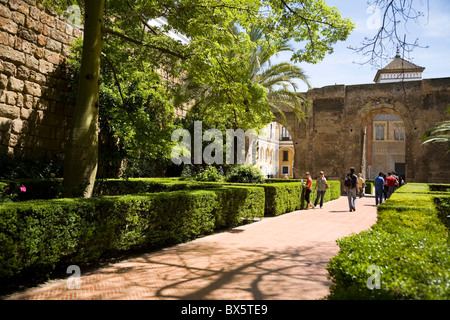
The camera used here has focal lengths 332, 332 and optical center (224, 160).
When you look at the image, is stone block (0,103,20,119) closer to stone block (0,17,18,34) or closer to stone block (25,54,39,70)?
stone block (25,54,39,70)

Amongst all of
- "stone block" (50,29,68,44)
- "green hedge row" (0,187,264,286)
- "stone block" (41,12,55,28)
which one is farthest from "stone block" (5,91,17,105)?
"green hedge row" (0,187,264,286)

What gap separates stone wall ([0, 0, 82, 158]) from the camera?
32.0 ft

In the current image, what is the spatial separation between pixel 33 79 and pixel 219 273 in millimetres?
9567

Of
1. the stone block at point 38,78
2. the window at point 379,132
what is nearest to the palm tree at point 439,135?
the stone block at point 38,78

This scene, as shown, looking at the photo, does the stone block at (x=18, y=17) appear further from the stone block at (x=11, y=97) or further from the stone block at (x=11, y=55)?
the stone block at (x=11, y=97)

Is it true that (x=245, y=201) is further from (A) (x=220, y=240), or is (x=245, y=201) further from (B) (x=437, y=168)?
(B) (x=437, y=168)

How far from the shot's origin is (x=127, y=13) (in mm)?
8484

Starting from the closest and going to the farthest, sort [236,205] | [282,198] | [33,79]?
[236,205] < [33,79] < [282,198]

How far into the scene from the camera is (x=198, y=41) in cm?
731

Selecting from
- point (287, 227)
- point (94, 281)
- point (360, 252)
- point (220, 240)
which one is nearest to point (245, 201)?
point (287, 227)

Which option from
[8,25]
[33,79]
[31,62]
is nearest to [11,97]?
[33,79]

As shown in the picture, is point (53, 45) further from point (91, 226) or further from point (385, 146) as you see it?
point (385, 146)

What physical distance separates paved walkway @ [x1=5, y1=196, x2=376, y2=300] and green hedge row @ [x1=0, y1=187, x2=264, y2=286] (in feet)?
0.93
